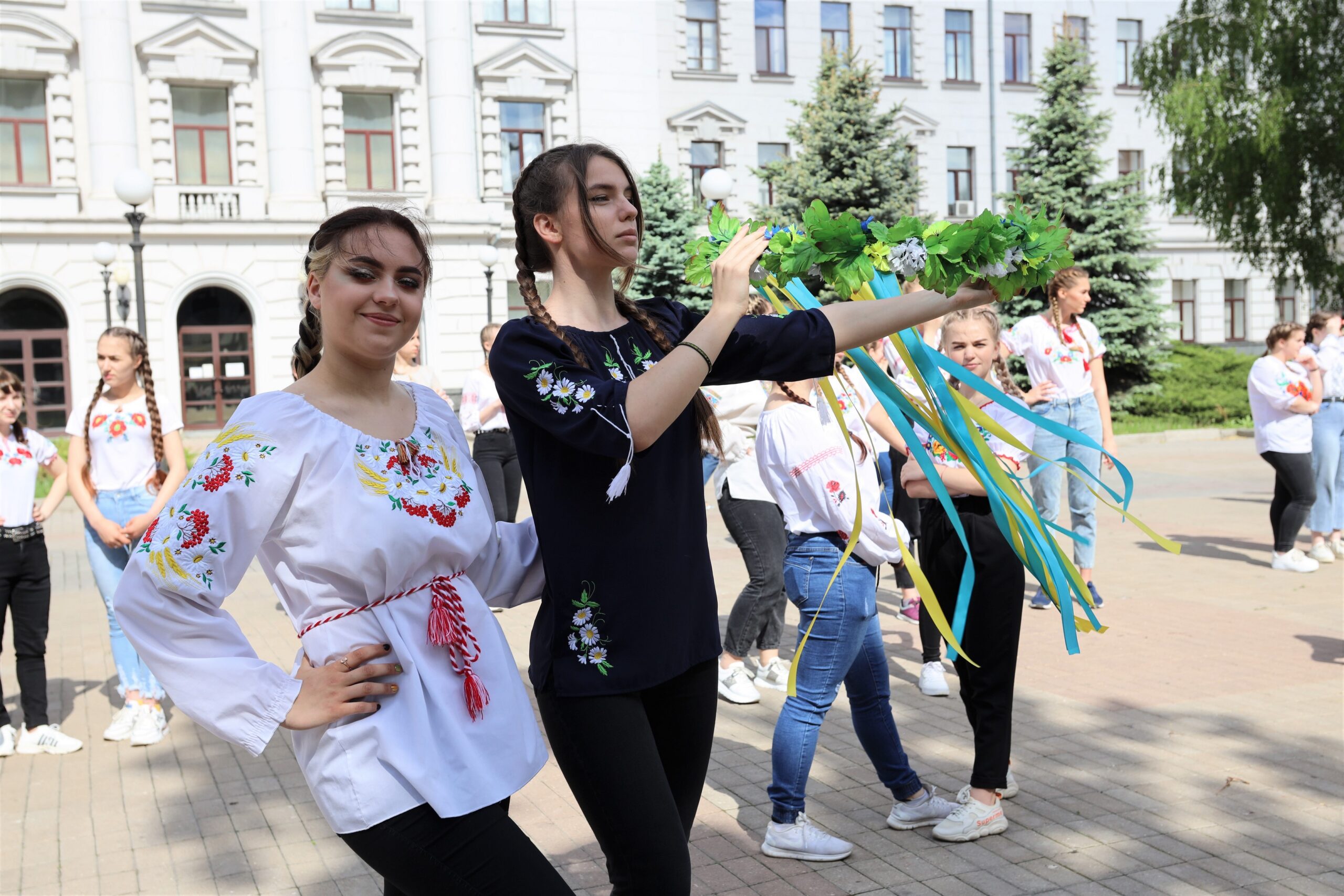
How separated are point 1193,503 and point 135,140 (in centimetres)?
2477

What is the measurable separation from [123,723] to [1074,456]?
5971mm

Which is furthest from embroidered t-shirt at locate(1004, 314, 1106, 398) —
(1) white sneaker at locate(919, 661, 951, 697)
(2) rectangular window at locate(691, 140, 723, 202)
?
(2) rectangular window at locate(691, 140, 723, 202)

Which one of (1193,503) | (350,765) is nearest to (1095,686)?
(350,765)

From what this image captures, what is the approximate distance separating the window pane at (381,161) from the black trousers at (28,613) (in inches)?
1009

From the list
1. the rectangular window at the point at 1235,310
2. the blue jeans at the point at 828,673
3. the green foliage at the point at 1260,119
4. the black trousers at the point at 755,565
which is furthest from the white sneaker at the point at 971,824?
the rectangular window at the point at 1235,310

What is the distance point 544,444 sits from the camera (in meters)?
2.45

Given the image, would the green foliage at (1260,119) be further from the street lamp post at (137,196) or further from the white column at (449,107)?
the street lamp post at (137,196)

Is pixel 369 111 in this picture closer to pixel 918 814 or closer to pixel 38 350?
pixel 38 350

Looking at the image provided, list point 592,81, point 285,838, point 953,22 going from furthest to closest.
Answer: point 953,22 → point 592,81 → point 285,838

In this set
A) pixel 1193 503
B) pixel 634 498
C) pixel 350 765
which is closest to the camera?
pixel 350 765

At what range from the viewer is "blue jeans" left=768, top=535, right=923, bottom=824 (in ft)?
13.9

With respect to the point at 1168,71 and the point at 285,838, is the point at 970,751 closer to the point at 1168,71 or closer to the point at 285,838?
the point at 285,838

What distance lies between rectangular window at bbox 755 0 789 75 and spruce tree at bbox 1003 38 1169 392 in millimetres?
9576

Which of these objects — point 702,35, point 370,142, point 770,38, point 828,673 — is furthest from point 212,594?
point 770,38
